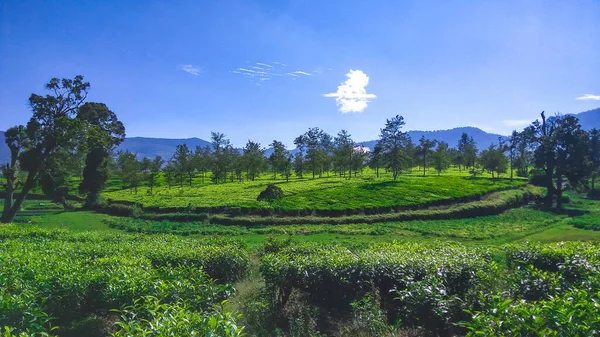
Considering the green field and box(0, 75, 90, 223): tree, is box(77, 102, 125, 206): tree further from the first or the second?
the green field

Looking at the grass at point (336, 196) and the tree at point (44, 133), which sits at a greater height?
the tree at point (44, 133)

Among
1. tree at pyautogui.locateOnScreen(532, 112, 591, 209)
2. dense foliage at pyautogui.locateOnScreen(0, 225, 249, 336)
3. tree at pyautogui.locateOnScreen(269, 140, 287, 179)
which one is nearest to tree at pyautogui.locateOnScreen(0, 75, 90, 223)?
dense foliage at pyautogui.locateOnScreen(0, 225, 249, 336)

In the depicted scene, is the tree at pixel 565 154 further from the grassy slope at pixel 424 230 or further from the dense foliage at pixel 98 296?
the dense foliage at pixel 98 296

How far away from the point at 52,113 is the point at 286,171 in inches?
1652

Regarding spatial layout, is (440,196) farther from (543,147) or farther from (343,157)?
(343,157)

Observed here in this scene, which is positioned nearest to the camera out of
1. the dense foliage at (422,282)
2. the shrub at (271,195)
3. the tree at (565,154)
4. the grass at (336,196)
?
the dense foliage at (422,282)

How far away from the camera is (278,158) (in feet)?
238

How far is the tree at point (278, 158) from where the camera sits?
225ft

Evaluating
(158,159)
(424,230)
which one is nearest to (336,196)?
(424,230)

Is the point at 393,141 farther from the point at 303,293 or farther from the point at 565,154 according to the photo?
the point at 303,293

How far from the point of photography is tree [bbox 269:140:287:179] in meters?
68.7

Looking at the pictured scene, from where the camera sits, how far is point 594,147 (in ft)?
211

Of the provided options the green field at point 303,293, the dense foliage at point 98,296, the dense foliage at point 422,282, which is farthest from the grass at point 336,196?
the dense foliage at point 98,296

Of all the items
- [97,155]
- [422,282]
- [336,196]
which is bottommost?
[336,196]
